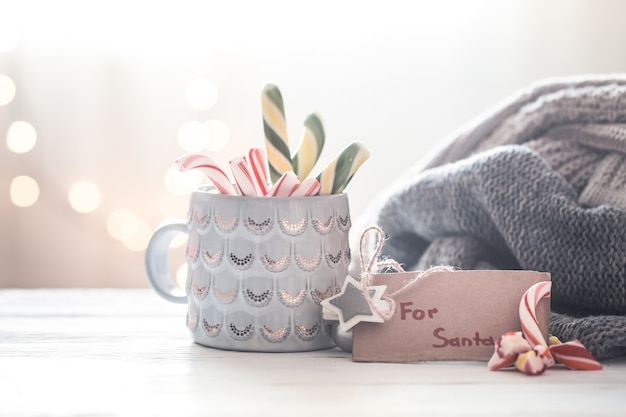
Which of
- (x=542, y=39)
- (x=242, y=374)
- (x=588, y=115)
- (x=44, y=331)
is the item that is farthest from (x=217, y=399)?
(x=542, y=39)

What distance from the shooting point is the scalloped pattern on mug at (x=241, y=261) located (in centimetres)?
71

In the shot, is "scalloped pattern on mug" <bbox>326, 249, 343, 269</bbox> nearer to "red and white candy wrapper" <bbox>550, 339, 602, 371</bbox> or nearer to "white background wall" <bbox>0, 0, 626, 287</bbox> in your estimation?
"red and white candy wrapper" <bbox>550, 339, 602, 371</bbox>

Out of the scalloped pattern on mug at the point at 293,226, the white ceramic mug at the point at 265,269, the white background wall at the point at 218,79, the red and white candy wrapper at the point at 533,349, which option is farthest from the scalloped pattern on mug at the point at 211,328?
the white background wall at the point at 218,79

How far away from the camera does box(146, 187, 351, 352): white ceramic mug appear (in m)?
0.71

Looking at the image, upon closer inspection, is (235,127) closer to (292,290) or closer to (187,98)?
(187,98)

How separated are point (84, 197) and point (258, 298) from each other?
909 mm

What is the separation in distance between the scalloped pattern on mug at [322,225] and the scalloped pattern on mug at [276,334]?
0.09m

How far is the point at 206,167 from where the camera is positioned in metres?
0.73

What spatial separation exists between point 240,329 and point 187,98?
0.88m

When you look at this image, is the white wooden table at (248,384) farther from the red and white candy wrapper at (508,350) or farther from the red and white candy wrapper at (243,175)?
the red and white candy wrapper at (243,175)

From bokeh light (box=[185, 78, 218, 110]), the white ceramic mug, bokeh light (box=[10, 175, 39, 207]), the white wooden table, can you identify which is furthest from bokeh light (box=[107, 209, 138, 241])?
the white ceramic mug

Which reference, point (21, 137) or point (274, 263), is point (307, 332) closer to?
point (274, 263)

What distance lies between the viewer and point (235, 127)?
1.54 meters

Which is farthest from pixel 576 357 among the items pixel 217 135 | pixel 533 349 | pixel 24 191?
pixel 24 191
